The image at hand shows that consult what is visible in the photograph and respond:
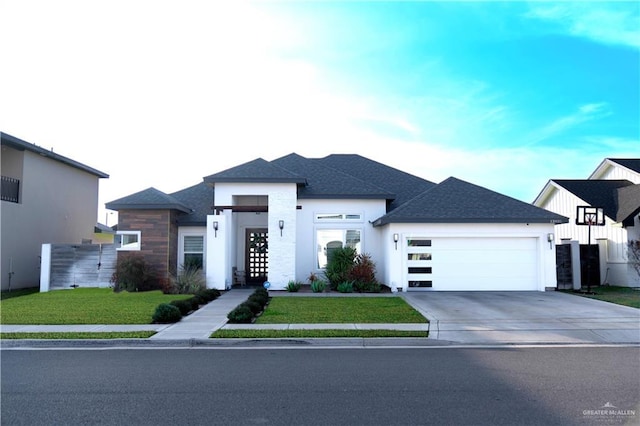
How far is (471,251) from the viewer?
19828 millimetres

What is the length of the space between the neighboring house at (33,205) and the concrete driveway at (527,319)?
16.0 m

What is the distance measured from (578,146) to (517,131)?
5.13 m

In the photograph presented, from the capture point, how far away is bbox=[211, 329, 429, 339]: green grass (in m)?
10.6

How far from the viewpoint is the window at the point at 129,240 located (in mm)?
20234

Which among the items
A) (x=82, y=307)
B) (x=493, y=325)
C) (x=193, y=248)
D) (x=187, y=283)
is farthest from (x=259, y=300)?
(x=193, y=248)

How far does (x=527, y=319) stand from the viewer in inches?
506

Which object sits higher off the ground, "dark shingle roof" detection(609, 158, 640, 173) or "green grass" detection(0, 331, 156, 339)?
"dark shingle roof" detection(609, 158, 640, 173)

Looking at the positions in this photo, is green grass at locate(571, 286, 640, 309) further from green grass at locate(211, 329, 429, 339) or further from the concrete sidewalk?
green grass at locate(211, 329, 429, 339)

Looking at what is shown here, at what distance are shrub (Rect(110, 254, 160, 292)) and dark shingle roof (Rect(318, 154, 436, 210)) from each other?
35.8 feet

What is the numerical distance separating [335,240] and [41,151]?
13401 millimetres

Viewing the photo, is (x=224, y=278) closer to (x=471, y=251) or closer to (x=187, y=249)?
(x=187, y=249)

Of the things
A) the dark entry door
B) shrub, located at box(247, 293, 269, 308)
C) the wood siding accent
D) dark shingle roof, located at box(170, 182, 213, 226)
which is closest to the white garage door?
the dark entry door

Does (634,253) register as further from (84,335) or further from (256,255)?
(84,335)

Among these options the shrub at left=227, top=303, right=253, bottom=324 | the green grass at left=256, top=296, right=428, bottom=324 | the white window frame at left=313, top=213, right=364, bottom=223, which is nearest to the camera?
the shrub at left=227, top=303, right=253, bottom=324
